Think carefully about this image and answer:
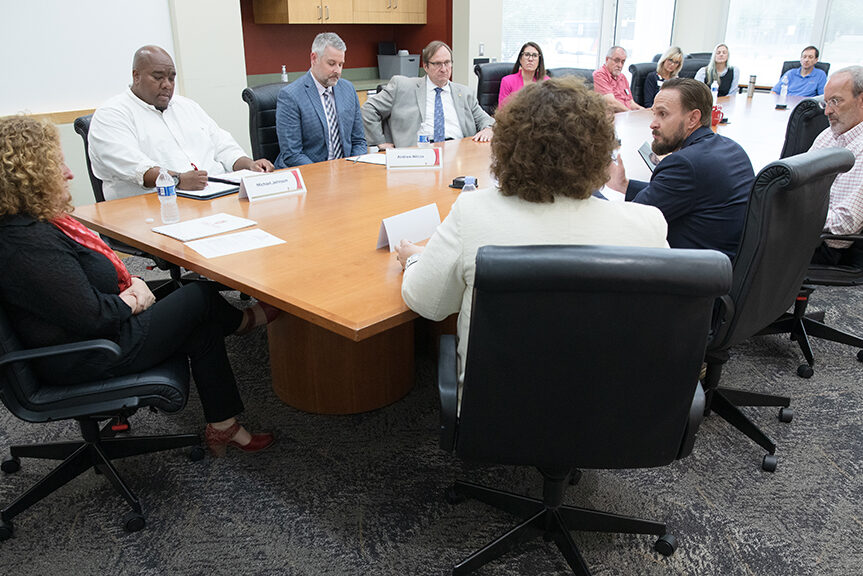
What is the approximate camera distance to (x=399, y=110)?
14.0 ft

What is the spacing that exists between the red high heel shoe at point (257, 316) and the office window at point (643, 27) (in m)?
8.22

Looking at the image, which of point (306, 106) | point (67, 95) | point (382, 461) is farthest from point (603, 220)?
point (67, 95)

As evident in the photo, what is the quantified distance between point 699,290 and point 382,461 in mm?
1330

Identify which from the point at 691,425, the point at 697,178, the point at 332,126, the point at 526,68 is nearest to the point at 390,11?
the point at 526,68

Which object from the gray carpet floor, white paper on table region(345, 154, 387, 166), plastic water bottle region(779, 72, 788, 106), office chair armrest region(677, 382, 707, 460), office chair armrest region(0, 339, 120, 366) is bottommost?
the gray carpet floor

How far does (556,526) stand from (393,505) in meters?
0.50

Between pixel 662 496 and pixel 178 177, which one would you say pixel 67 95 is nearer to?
pixel 178 177

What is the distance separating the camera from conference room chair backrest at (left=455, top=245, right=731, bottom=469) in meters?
1.08

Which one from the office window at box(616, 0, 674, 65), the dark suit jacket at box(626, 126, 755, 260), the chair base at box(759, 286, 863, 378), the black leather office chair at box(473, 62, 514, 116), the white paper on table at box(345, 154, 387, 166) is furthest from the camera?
the office window at box(616, 0, 674, 65)

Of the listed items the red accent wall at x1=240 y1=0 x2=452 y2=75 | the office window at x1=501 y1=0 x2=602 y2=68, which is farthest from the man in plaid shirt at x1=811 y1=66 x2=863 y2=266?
the office window at x1=501 y1=0 x2=602 y2=68

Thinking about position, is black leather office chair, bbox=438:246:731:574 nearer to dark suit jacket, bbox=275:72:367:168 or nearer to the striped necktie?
dark suit jacket, bbox=275:72:367:168

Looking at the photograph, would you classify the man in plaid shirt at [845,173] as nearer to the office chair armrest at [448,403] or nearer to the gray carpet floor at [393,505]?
the gray carpet floor at [393,505]

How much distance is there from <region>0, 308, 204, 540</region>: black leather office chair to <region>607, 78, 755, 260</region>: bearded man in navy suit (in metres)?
1.58

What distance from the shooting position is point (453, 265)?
1.39 meters
